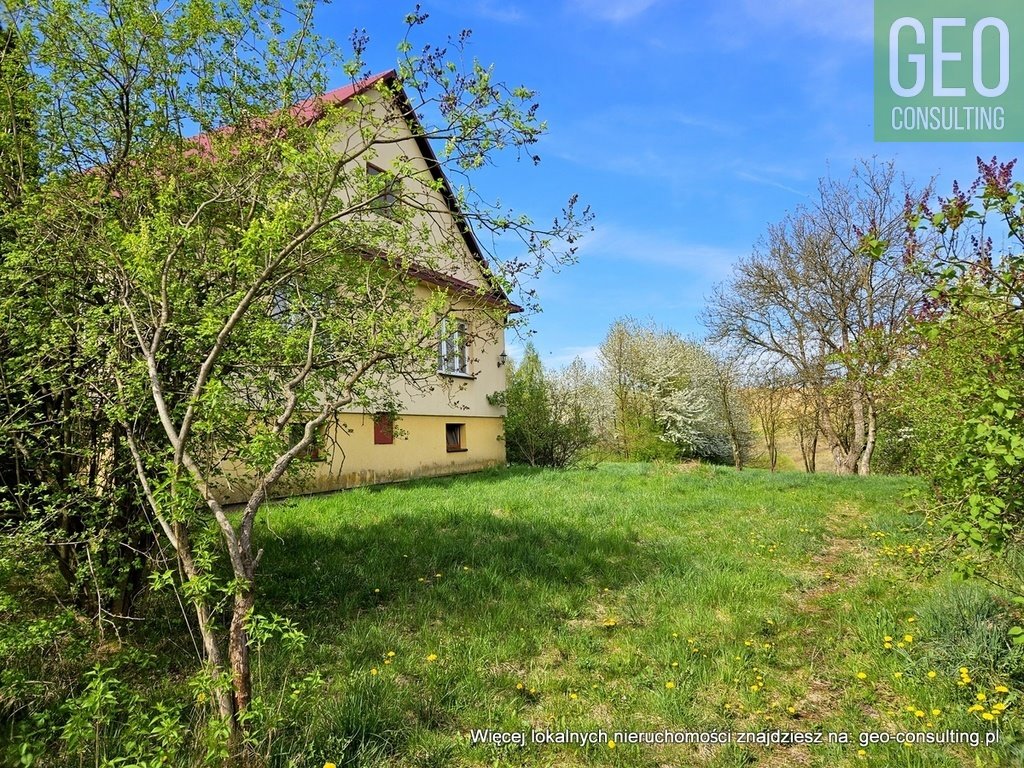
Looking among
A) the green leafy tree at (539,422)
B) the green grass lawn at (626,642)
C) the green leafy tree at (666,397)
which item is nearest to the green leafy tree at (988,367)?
the green grass lawn at (626,642)

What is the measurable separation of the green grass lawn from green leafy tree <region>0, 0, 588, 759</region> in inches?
29.8

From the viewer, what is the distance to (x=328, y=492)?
10.1 m

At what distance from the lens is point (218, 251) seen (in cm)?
344

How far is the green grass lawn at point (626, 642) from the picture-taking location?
9.62ft

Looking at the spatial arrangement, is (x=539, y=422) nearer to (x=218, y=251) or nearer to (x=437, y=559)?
(x=437, y=559)

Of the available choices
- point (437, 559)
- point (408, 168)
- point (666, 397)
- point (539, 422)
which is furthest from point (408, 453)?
point (666, 397)

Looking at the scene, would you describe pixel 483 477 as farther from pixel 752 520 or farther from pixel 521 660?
pixel 521 660

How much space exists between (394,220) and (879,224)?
2025 centimetres

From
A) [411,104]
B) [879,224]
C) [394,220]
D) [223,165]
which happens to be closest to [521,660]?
[394,220]

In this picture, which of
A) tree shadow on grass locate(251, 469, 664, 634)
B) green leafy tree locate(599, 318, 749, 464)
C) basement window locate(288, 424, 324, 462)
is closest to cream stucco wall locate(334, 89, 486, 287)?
basement window locate(288, 424, 324, 462)

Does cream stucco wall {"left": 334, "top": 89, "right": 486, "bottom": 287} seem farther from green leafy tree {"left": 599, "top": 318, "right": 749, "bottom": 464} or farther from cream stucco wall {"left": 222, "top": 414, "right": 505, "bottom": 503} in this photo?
green leafy tree {"left": 599, "top": 318, "right": 749, "bottom": 464}

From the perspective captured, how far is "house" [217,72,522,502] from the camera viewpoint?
3262 mm

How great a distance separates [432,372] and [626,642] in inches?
101

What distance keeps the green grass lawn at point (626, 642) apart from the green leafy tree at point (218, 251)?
29.8 inches
